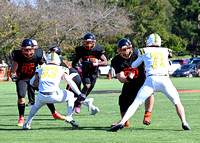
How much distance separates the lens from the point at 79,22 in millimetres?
41812

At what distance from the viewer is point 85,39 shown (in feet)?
36.7

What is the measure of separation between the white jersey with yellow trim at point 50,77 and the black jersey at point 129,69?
3.25ft

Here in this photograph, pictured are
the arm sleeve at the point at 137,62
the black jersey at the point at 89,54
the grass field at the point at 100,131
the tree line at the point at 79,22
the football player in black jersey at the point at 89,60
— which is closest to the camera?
the grass field at the point at 100,131

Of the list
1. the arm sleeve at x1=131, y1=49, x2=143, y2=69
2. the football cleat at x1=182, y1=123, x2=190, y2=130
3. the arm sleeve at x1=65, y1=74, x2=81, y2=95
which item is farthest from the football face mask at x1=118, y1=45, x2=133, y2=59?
the football cleat at x1=182, y1=123, x2=190, y2=130

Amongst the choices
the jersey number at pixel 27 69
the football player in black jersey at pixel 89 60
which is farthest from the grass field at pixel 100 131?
the jersey number at pixel 27 69

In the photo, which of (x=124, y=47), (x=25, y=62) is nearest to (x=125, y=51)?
(x=124, y=47)

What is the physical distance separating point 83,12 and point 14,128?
37417mm

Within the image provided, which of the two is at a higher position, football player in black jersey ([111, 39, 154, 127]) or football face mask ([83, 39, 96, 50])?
football face mask ([83, 39, 96, 50])

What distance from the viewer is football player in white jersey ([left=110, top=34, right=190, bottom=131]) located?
25.4ft

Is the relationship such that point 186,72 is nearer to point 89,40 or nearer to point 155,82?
point 89,40

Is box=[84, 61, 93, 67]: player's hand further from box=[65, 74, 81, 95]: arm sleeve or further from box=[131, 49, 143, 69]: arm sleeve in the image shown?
box=[131, 49, 143, 69]: arm sleeve

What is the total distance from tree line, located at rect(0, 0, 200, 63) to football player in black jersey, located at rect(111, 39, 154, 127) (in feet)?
87.7

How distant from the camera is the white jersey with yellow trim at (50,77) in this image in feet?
26.7

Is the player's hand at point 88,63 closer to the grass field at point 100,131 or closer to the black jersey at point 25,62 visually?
the grass field at point 100,131
